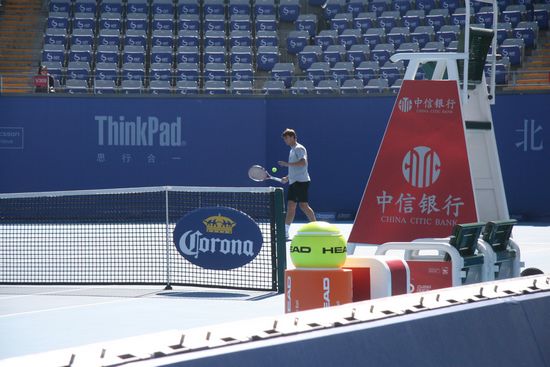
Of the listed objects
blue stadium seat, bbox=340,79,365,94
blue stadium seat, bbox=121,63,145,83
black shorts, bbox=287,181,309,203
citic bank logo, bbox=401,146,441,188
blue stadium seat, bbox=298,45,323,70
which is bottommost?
black shorts, bbox=287,181,309,203

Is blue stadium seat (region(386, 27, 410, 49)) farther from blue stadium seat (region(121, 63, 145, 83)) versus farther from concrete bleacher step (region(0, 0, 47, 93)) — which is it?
concrete bleacher step (region(0, 0, 47, 93))

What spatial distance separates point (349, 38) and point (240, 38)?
2818mm

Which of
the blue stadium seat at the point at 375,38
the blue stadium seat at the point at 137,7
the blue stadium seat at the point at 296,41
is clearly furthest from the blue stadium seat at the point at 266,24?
the blue stadium seat at the point at 137,7

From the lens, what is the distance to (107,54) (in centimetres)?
2755

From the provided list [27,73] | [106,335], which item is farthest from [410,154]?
[27,73]

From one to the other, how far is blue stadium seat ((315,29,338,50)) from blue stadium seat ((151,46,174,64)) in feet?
12.3

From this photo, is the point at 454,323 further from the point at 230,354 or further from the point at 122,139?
the point at 122,139

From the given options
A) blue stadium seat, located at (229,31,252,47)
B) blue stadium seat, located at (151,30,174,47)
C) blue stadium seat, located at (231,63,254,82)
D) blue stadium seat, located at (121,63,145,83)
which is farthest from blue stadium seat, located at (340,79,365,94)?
blue stadium seat, located at (151,30,174,47)

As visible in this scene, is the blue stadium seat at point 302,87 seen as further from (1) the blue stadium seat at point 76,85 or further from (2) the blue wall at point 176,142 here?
(1) the blue stadium seat at point 76,85

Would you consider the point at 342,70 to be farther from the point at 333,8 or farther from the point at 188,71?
the point at 333,8

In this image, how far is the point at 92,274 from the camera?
477 inches

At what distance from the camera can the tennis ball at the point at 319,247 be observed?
256 inches

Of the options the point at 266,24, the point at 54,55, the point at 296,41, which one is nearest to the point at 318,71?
the point at 296,41

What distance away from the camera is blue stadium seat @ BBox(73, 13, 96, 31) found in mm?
28953
